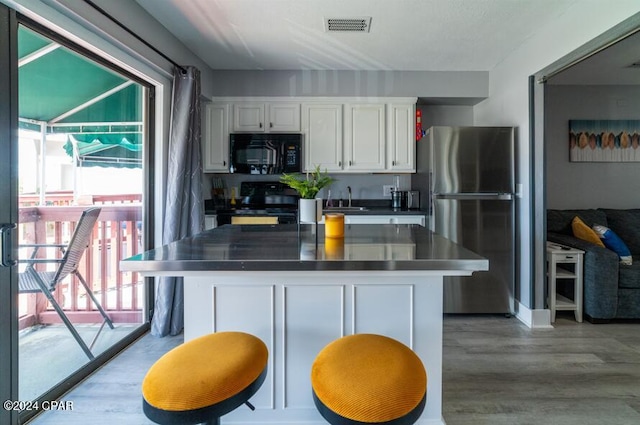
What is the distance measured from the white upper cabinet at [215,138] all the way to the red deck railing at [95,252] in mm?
1127

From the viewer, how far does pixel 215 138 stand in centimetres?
377

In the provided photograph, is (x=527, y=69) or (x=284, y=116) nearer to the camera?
(x=527, y=69)

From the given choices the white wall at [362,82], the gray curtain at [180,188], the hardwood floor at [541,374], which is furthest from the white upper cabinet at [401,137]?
the gray curtain at [180,188]

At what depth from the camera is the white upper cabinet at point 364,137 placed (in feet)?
12.3

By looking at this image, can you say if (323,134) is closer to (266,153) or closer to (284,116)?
(284,116)

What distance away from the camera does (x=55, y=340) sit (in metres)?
2.03

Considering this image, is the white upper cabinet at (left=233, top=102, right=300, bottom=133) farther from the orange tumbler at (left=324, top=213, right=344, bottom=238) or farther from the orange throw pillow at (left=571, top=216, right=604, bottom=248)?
the orange throw pillow at (left=571, top=216, right=604, bottom=248)

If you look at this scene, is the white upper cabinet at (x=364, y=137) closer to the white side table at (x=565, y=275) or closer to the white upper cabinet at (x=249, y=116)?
the white upper cabinet at (x=249, y=116)

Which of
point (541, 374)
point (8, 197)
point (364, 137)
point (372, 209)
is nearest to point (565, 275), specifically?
point (541, 374)

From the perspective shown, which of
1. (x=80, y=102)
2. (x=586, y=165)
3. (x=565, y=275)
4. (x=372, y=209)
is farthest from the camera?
(x=372, y=209)

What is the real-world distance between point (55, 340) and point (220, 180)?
2.36 meters

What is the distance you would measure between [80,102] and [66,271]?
107 centimetres

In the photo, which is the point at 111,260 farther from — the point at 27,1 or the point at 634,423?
the point at 634,423

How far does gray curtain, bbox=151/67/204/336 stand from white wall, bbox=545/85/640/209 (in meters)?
3.78
